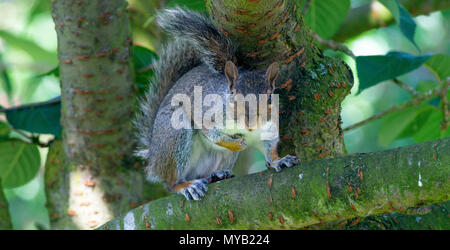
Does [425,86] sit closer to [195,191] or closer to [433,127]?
[433,127]

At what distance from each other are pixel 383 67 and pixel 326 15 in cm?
42

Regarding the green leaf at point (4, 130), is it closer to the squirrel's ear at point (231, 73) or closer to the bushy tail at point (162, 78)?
the bushy tail at point (162, 78)

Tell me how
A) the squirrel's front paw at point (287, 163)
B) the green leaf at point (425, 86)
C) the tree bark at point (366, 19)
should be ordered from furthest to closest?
the tree bark at point (366, 19)
the green leaf at point (425, 86)
the squirrel's front paw at point (287, 163)

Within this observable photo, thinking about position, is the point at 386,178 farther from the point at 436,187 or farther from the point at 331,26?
the point at 331,26

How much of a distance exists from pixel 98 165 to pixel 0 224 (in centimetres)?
41

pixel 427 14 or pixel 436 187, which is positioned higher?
pixel 427 14

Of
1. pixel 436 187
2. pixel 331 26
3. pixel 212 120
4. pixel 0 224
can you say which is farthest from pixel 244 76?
pixel 0 224

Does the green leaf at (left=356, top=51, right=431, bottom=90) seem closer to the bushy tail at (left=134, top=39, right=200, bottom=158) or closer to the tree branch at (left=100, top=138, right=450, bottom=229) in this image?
the tree branch at (left=100, top=138, right=450, bottom=229)

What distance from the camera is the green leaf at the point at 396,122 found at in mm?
1896

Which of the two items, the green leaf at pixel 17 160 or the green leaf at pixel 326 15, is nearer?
the green leaf at pixel 326 15

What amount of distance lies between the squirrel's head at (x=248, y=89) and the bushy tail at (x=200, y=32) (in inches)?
2.0

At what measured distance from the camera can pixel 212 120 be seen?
155cm

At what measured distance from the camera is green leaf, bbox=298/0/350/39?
5.72 feet

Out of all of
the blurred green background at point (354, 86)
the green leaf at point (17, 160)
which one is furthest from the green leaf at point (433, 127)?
the green leaf at point (17, 160)
